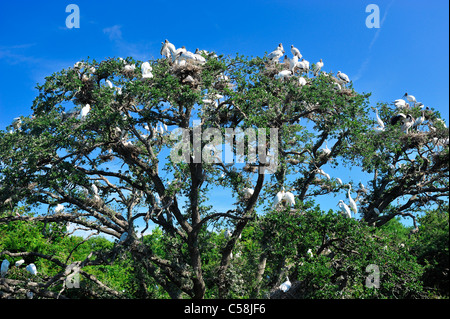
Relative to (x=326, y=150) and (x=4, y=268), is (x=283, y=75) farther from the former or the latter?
(x=4, y=268)

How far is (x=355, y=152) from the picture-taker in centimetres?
1170

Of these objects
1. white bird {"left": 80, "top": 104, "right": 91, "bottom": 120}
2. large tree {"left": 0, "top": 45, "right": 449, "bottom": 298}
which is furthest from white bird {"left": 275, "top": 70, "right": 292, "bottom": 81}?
white bird {"left": 80, "top": 104, "right": 91, "bottom": 120}

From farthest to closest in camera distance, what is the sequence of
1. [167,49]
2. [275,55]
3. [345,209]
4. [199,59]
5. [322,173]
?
1. [275,55]
2. [167,49]
3. [322,173]
4. [345,209]
5. [199,59]

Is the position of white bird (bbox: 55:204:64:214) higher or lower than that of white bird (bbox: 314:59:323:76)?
lower

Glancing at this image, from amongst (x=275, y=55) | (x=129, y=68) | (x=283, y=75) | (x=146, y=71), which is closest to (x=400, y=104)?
(x=275, y=55)

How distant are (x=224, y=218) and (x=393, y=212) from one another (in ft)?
21.0

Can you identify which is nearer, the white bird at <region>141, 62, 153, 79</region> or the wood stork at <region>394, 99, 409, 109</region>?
the white bird at <region>141, 62, 153, 79</region>

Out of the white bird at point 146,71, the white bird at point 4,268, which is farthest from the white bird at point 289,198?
the white bird at point 4,268

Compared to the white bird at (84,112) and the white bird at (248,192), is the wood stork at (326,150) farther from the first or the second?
the white bird at (84,112)

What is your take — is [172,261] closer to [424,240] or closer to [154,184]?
[154,184]

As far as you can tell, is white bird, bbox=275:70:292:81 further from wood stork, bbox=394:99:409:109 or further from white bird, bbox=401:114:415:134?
wood stork, bbox=394:99:409:109

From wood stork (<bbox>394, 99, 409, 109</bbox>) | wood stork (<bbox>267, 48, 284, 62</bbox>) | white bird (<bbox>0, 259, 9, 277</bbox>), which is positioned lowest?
white bird (<bbox>0, 259, 9, 277</bbox>)

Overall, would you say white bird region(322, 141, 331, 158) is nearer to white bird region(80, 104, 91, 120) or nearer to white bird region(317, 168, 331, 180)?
white bird region(317, 168, 331, 180)

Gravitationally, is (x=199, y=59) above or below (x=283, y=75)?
below
